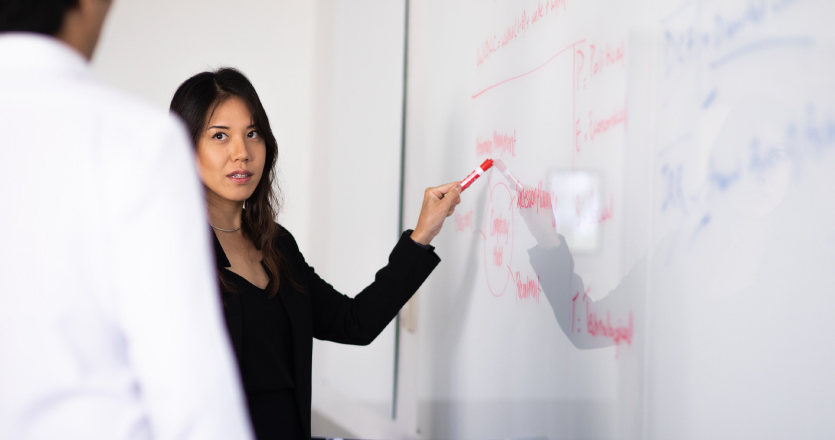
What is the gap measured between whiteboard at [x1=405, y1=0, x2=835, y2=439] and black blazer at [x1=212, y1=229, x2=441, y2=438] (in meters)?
0.13

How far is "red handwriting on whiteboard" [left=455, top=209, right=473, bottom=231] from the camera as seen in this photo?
1.23 meters

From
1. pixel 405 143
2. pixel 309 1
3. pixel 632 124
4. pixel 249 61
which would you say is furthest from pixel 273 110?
pixel 632 124

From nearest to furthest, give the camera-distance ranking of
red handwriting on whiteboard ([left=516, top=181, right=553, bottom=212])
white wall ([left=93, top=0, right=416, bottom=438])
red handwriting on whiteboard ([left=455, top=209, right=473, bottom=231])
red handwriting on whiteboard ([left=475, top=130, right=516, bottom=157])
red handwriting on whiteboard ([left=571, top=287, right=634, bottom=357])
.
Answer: red handwriting on whiteboard ([left=571, top=287, right=634, bottom=357])
red handwriting on whiteboard ([left=516, top=181, right=553, bottom=212])
red handwriting on whiteboard ([left=475, top=130, right=516, bottom=157])
red handwriting on whiteboard ([left=455, top=209, right=473, bottom=231])
white wall ([left=93, top=0, right=416, bottom=438])

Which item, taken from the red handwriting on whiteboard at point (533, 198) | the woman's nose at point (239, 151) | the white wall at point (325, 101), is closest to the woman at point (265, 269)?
the woman's nose at point (239, 151)

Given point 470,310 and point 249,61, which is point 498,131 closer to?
point 470,310

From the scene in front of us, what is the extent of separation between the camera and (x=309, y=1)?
2574mm

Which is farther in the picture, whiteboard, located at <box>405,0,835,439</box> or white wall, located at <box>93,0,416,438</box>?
white wall, located at <box>93,0,416,438</box>

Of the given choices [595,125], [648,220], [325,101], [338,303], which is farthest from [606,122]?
[325,101]

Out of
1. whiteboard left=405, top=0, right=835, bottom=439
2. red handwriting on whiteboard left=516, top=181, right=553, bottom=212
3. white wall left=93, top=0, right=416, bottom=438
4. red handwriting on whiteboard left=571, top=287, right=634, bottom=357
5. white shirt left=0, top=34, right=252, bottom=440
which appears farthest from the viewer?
white wall left=93, top=0, right=416, bottom=438

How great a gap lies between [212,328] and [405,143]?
4.27 ft

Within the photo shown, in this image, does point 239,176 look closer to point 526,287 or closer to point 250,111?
point 250,111

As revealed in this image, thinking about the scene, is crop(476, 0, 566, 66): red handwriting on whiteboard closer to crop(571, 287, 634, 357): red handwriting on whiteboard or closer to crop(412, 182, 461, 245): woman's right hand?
crop(412, 182, 461, 245): woman's right hand

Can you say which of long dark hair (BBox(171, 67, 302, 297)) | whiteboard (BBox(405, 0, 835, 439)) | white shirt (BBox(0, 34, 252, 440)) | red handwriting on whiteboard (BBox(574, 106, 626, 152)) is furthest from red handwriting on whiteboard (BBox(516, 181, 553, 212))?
white shirt (BBox(0, 34, 252, 440))

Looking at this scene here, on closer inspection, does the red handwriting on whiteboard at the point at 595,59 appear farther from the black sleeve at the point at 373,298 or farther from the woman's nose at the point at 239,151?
the woman's nose at the point at 239,151
